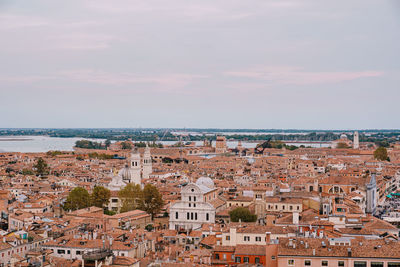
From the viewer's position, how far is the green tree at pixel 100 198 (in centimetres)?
A: 2916

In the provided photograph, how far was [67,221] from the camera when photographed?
2298 centimetres

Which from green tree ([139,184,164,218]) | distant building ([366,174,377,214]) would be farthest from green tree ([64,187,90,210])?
distant building ([366,174,377,214])

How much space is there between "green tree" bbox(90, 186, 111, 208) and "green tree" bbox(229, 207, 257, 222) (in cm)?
824

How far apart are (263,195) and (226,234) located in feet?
27.9

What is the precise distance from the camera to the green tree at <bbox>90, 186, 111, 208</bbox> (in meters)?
29.2

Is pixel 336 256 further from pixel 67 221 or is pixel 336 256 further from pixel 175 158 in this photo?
pixel 175 158

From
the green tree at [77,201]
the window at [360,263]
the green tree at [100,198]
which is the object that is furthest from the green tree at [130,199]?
the window at [360,263]

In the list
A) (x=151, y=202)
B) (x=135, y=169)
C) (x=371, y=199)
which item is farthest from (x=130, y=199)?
(x=371, y=199)

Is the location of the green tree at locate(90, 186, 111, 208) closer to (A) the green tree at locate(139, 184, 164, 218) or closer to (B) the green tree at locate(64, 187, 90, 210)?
(B) the green tree at locate(64, 187, 90, 210)

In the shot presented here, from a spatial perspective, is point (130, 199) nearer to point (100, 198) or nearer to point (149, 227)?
point (100, 198)

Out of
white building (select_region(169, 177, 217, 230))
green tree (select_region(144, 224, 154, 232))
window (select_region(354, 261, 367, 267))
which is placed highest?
window (select_region(354, 261, 367, 267))

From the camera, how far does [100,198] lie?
29.3 m

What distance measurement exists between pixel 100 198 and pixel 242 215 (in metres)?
9.02

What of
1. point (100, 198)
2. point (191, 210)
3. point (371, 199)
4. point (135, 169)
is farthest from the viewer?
point (135, 169)
